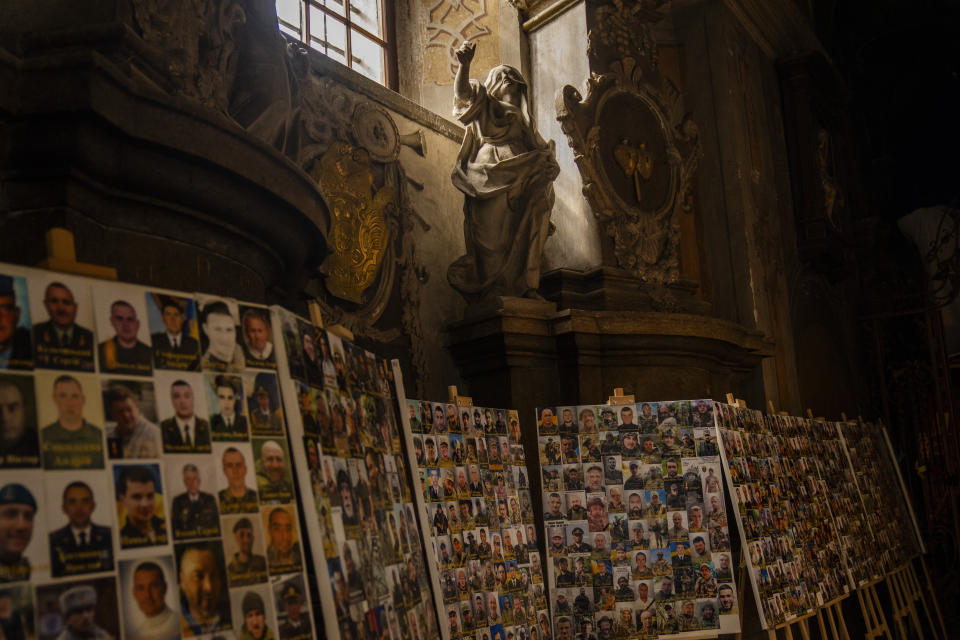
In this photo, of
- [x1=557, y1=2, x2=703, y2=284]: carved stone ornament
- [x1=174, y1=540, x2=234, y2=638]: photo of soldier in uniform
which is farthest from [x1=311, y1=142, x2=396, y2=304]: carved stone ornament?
[x1=174, y1=540, x2=234, y2=638]: photo of soldier in uniform

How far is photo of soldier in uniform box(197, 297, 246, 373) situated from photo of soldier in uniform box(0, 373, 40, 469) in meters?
0.40

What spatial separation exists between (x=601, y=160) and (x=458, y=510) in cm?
344

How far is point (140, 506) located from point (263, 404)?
43 centimetres

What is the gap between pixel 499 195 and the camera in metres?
5.90

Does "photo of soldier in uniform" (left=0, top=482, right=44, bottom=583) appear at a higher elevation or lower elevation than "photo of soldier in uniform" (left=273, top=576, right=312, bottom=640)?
higher

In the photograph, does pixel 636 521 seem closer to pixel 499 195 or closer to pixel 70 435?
pixel 499 195

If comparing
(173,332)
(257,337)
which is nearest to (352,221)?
(257,337)

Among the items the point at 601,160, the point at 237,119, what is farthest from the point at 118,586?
the point at 601,160

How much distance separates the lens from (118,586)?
1.59m

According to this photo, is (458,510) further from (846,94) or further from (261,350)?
(846,94)

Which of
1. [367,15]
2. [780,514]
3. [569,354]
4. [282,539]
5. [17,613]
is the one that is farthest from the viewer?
[367,15]

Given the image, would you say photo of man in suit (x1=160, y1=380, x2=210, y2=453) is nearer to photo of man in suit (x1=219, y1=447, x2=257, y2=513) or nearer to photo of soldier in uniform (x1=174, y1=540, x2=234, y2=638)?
photo of man in suit (x1=219, y1=447, x2=257, y2=513)

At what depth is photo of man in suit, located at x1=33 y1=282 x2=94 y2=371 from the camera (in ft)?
5.28

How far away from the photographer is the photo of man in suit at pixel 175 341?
182cm
